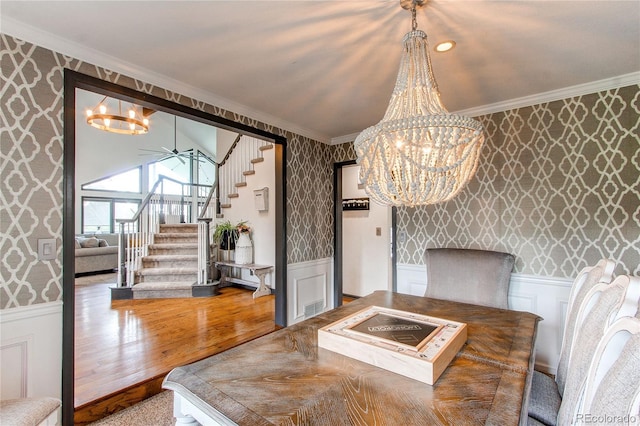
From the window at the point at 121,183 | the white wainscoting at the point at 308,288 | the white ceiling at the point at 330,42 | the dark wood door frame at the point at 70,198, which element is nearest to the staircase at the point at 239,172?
the white wainscoting at the point at 308,288

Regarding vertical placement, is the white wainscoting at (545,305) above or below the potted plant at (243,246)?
below

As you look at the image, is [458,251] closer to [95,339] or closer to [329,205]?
[329,205]

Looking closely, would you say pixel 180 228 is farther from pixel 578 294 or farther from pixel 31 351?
pixel 578 294

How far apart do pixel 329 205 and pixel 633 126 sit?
2876 mm

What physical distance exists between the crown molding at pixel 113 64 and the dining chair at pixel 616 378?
2.77 metres

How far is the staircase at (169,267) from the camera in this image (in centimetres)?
452

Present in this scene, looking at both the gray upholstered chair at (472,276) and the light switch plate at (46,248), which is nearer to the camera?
the light switch plate at (46,248)

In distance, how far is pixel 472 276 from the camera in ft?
7.89

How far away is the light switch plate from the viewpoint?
167 cm

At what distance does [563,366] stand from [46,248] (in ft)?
9.42

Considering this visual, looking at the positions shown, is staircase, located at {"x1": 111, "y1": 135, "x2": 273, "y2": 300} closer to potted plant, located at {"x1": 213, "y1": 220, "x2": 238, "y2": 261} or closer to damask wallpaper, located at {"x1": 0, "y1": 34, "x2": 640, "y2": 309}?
potted plant, located at {"x1": 213, "y1": 220, "x2": 238, "y2": 261}

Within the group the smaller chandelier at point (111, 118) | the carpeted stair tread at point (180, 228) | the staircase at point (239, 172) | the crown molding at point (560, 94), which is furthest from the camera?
the carpeted stair tread at point (180, 228)

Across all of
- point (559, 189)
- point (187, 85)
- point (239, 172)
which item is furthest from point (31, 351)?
point (239, 172)

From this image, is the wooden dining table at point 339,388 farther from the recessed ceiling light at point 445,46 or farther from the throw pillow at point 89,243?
the throw pillow at point 89,243
